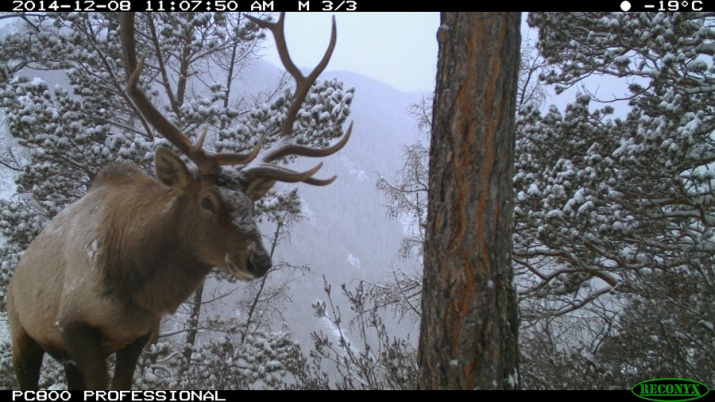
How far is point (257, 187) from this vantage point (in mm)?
3750

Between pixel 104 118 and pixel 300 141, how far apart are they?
345 centimetres

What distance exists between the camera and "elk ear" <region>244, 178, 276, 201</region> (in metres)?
3.64

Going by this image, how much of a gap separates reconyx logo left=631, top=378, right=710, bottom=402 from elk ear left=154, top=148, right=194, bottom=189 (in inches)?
127

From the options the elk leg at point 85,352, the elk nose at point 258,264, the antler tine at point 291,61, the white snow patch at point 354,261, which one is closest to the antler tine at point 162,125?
the antler tine at point 291,61

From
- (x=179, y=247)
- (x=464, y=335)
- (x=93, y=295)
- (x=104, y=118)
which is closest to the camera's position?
(x=464, y=335)

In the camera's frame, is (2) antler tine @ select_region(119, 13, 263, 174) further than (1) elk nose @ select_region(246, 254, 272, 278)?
Yes

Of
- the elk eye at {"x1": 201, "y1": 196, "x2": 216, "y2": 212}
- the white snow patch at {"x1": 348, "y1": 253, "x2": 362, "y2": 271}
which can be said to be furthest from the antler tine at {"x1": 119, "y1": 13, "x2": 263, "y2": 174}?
the white snow patch at {"x1": 348, "y1": 253, "x2": 362, "y2": 271}

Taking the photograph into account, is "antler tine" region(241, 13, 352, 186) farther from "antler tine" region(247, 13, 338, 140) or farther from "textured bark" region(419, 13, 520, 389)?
"textured bark" region(419, 13, 520, 389)

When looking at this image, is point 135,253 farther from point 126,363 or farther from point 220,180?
point 126,363

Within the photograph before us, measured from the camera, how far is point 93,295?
3084 mm

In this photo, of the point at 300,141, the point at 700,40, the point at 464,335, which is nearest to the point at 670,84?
the point at 700,40

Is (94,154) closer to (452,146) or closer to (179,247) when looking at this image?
(179,247)

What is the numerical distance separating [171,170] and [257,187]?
672 millimetres

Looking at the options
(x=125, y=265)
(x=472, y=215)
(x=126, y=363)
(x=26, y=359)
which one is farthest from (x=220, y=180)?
(x=26, y=359)
